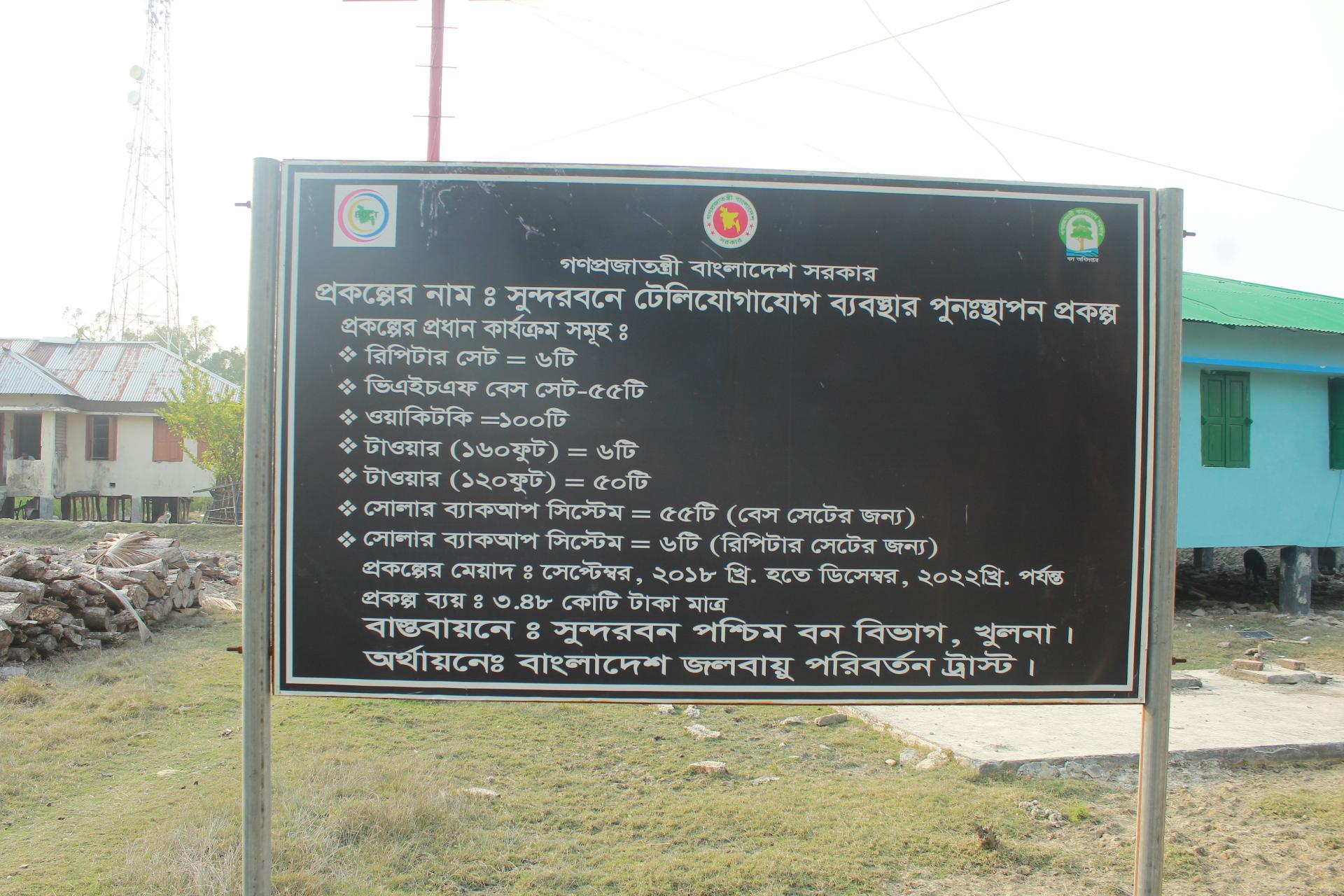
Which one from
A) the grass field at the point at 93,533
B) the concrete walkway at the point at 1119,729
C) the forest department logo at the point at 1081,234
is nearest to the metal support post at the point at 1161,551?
the forest department logo at the point at 1081,234

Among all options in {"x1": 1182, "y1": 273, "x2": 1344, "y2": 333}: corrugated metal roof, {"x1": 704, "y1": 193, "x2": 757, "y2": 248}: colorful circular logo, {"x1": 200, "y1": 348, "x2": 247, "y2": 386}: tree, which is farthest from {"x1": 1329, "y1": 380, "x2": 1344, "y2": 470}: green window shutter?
{"x1": 200, "y1": 348, "x2": 247, "y2": 386}: tree

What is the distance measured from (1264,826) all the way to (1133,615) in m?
2.54

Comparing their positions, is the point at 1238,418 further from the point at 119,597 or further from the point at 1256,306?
the point at 119,597

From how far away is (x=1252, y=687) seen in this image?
721 cm

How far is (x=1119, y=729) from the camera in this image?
579cm

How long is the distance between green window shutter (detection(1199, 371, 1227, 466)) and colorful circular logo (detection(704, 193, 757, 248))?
11.4m

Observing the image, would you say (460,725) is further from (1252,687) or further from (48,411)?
(48,411)

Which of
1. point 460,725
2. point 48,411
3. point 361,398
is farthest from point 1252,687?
point 48,411

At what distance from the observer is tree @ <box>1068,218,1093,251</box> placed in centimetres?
281

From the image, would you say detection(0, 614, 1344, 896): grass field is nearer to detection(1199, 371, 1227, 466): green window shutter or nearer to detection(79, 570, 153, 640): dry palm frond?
detection(79, 570, 153, 640): dry palm frond

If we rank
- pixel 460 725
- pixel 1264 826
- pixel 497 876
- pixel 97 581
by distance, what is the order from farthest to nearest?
pixel 97 581
pixel 460 725
pixel 1264 826
pixel 497 876

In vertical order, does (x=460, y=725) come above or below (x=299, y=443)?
below

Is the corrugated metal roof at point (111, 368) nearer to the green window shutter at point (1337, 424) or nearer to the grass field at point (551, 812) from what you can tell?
the grass field at point (551, 812)

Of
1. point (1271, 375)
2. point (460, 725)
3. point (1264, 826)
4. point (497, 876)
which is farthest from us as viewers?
point (1271, 375)
